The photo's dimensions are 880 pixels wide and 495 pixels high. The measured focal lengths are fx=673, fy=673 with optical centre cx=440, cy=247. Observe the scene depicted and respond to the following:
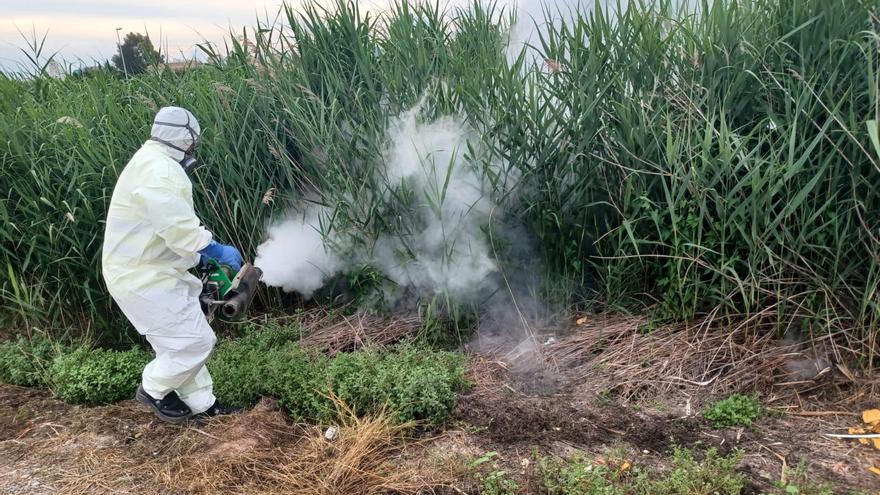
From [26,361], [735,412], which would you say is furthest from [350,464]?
[26,361]

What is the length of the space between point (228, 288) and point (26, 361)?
5.55 feet

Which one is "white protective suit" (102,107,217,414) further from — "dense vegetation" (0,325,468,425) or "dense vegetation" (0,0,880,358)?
"dense vegetation" (0,0,880,358)

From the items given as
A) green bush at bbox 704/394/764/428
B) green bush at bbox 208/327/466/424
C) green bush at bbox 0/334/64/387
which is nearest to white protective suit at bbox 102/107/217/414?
green bush at bbox 208/327/466/424

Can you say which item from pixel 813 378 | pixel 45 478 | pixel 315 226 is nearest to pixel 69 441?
pixel 45 478

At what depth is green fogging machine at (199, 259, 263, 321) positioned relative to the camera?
3389mm

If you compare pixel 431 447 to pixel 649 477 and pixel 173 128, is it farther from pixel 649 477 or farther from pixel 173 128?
pixel 173 128

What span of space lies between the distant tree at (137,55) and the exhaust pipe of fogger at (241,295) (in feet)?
8.87

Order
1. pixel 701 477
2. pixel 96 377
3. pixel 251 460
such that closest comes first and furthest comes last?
pixel 701 477
pixel 251 460
pixel 96 377

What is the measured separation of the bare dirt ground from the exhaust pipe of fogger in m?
0.52

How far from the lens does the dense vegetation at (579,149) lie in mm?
3156

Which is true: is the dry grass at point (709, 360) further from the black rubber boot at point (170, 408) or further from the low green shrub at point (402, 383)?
the black rubber boot at point (170, 408)

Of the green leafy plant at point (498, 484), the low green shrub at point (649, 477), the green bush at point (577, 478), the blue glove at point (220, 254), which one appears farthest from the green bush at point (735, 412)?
the blue glove at point (220, 254)

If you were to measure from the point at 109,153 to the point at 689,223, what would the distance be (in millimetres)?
3499

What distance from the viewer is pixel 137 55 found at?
18.2 feet
